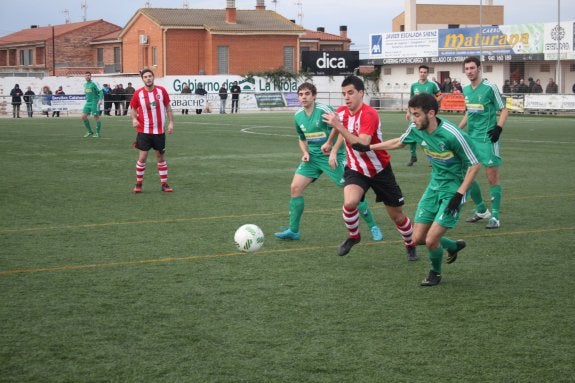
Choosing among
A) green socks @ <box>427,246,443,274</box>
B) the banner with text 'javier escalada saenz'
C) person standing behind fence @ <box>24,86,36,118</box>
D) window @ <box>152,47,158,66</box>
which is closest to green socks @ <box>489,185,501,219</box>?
green socks @ <box>427,246,443,274</box>

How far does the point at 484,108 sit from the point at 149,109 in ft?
19.8

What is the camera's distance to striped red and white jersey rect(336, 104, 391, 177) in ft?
29.7

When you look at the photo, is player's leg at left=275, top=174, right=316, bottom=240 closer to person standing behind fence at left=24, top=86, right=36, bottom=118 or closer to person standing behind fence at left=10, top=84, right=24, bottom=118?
person standing behind fence at left=10, top=84, right=24, bottom=118

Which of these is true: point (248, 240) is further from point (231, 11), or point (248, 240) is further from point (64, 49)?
point (64, 49)

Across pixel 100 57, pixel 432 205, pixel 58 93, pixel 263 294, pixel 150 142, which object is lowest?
pixel 263 294

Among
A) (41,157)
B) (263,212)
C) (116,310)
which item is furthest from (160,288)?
(41,157)

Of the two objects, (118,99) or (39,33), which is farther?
(39,33)

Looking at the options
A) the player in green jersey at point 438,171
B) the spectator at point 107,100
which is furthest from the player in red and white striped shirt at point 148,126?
the spectator at point 107,100

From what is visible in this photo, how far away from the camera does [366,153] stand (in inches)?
360

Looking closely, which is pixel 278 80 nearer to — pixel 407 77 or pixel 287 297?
pixel 407 77

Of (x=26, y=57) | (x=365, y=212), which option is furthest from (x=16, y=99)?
(x=26, y=57)

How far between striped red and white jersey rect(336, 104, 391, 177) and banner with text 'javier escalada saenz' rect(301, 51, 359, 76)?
54.0 m

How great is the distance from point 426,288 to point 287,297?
4.35 ft

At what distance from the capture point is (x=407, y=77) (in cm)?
6266
